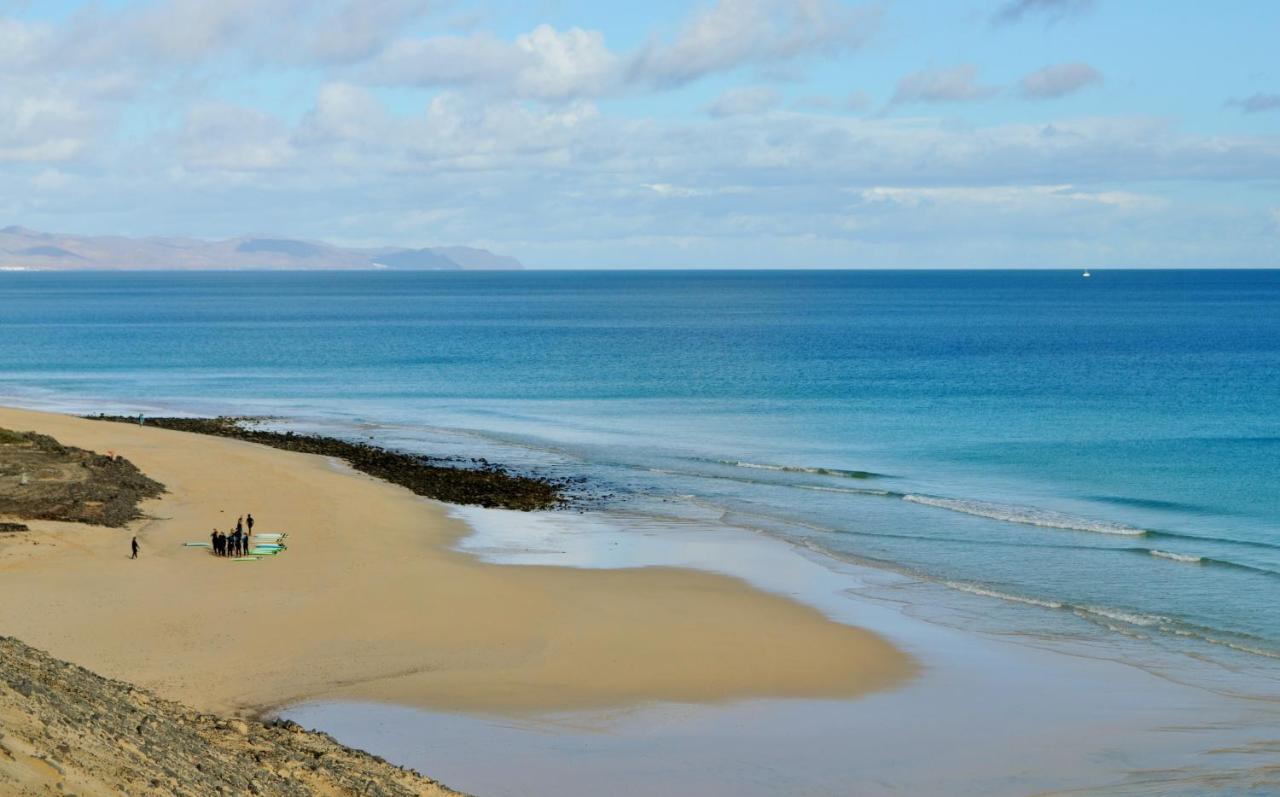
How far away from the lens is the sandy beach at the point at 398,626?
23016mm

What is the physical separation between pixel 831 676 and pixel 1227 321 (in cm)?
15309

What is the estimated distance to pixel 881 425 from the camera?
62.8 m

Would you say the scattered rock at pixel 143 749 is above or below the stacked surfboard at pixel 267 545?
above

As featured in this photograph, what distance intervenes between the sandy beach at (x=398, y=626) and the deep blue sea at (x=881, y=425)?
697 cm

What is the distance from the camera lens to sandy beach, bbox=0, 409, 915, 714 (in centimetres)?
2302

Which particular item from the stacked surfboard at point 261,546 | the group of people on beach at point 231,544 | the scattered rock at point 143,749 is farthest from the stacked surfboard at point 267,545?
the scattered rock at point 143,749

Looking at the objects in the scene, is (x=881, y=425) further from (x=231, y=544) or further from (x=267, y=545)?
(x=231, y=544)

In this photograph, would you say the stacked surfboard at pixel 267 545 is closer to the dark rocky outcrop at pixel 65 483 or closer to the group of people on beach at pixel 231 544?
the group of people on beach at pixel 231 544

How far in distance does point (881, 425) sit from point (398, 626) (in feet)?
132

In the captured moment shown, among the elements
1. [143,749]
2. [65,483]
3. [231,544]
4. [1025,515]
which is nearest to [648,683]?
[143,749]

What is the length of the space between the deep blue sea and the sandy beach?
6970 mm

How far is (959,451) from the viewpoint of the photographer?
54.2 meters

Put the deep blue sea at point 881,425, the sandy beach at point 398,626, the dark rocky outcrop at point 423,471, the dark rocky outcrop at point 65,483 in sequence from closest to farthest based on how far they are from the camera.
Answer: the sandy beach at point 398,626 < the deep blue sea at point 881,425 < the dark rocky outcrop at point 65,483 < the dark rocky outcrop at point 423,471

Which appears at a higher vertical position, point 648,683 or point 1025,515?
point 1025,515
